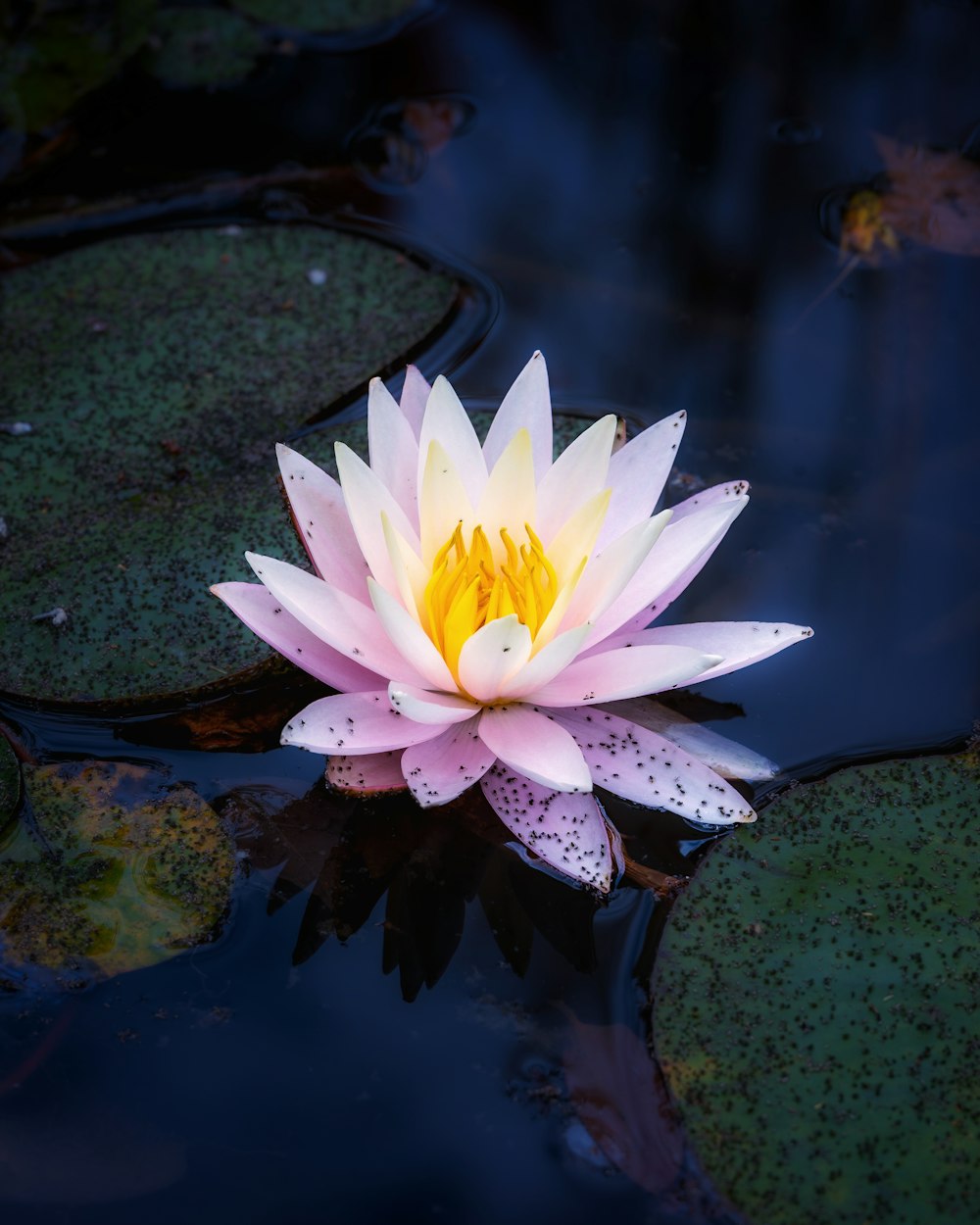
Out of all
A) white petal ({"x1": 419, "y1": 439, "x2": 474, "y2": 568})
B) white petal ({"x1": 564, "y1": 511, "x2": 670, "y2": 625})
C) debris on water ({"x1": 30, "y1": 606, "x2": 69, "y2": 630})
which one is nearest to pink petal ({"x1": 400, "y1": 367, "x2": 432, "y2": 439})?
white petal ({"x1": 419, "y1": 439, "x2": 474, "y2": 568})

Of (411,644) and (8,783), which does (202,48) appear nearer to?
(8,783)

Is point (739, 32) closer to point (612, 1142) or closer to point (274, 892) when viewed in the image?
point (274, 892)

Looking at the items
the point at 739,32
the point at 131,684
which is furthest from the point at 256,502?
the point at 739,32

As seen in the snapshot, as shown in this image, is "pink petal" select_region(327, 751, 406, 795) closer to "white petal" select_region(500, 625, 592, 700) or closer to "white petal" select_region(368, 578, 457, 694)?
"white petal" select_region(368, 578, 457, 694)

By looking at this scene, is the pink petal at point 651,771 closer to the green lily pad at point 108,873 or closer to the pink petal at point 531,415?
the pink petal at point 531,415

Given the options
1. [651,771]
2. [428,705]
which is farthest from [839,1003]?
[428,705]
